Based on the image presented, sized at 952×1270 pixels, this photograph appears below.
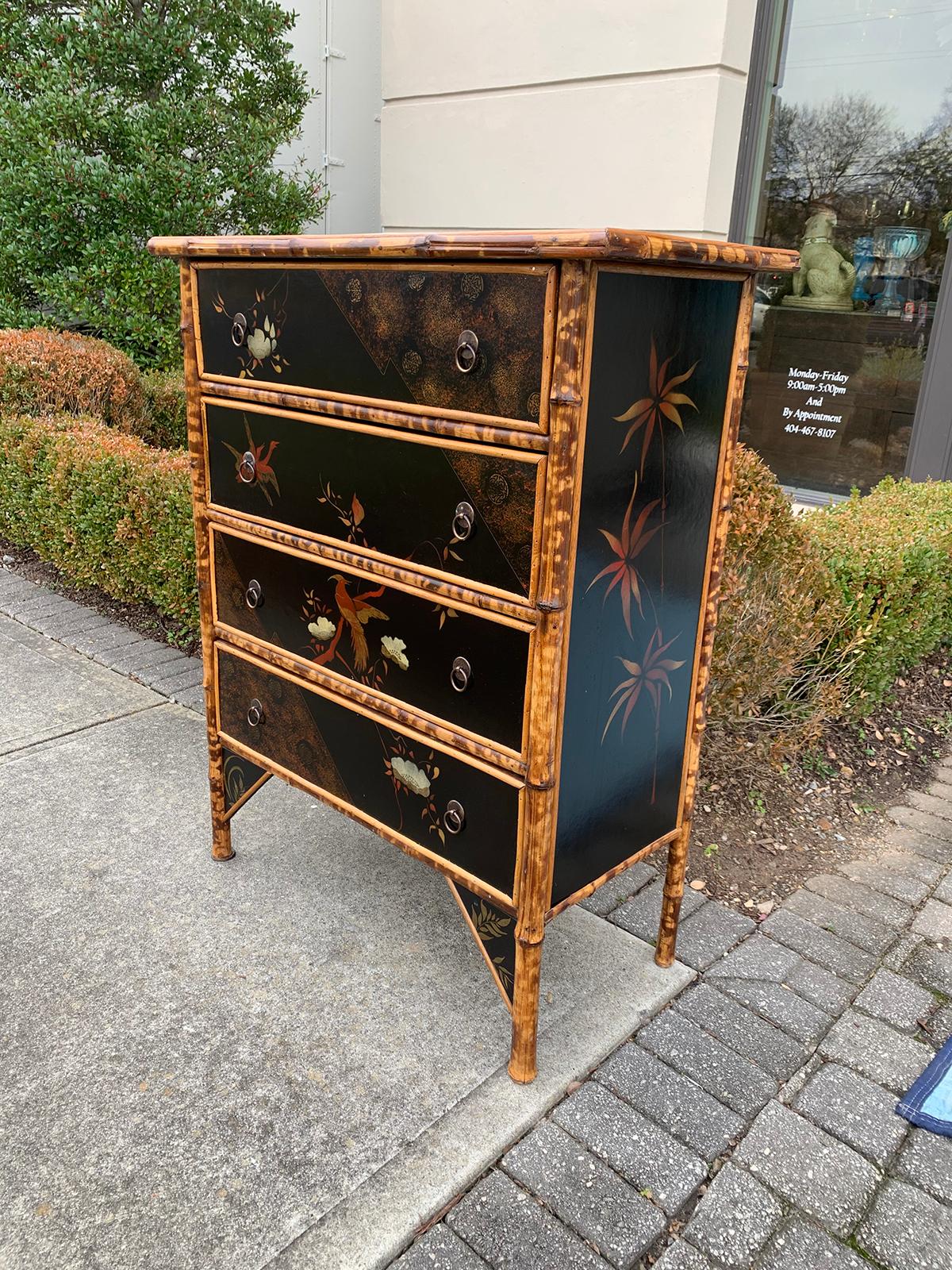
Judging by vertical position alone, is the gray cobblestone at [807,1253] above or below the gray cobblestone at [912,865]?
above

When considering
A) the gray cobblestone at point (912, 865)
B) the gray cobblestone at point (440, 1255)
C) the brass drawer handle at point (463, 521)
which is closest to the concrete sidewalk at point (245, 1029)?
the gray cobblestone at point (440, 1255)

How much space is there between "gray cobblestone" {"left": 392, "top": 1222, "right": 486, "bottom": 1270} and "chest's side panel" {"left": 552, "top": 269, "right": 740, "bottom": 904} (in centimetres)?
68

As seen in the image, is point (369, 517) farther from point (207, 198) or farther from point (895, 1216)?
point (207, 198)

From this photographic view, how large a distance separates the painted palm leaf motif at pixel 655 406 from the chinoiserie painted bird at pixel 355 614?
2.42 ft

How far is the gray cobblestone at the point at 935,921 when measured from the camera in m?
2.77

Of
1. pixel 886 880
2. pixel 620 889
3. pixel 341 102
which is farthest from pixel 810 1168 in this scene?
pixel 341 102

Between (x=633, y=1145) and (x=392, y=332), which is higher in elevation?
(x=392, y=332)

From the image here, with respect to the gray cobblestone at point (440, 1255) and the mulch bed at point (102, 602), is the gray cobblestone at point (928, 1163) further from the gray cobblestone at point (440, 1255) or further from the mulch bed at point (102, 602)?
the mulch bed at point (102, 602)

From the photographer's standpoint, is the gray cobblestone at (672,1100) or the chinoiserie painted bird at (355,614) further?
the chinoiserie painted bird at (355,614)

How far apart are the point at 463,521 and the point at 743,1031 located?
149cm

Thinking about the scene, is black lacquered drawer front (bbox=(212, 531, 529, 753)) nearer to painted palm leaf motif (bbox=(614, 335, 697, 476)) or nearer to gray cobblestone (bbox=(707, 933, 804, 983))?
painted palm leaf motif (bbox=(614, 335, 697, 476))

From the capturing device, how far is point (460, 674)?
1.99 m

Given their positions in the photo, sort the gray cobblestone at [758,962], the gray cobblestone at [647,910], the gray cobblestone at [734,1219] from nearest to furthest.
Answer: the gray cobblestone at [734,1219], the gray cobblestone at [758,962], the gray cobblestone at [647,910]

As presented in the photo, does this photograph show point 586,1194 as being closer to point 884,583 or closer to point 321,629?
point 321,629
